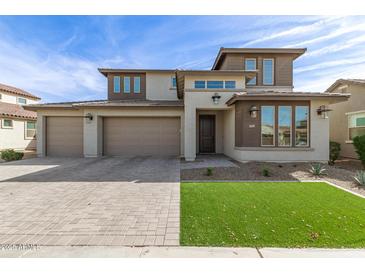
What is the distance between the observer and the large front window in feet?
38.1

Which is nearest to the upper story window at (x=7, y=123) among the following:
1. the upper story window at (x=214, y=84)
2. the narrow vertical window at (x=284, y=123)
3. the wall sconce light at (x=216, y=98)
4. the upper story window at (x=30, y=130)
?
the upper story window at (x=30, y=130)

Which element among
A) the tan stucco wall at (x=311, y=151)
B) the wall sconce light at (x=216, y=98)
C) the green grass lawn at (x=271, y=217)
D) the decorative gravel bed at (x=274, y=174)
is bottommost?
the green grass lawn at (x=271, y=217)

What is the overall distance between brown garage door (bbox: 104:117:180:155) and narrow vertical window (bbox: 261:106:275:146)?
5637 millimetres

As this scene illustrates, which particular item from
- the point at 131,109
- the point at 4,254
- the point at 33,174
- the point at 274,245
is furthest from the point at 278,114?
the point at 33,174

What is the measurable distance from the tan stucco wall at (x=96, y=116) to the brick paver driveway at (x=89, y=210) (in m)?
5.15

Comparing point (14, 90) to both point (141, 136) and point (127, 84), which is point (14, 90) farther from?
point (141, 136)

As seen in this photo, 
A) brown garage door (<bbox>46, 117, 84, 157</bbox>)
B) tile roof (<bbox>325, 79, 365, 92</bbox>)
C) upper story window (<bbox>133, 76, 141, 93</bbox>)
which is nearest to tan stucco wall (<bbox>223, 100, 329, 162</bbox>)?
tile roof (<bbox>325, 79, 365, 92</bbox>)

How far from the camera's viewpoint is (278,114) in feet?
30.8

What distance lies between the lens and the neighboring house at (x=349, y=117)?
11766 millimetres

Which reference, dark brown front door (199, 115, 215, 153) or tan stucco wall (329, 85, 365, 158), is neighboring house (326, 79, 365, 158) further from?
dark brown front door (199, 115, 215, 153)

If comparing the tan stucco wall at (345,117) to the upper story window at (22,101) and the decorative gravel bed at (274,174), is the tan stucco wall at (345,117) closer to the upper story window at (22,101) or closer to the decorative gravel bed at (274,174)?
the decorative gravel bed at (274,174)

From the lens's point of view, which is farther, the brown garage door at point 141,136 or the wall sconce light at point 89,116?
the brown garage door at point 141,136

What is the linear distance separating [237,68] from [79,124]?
39.8 feet
